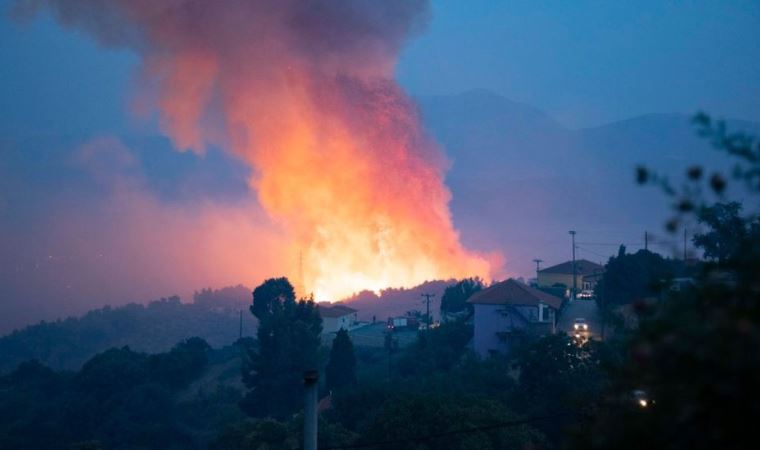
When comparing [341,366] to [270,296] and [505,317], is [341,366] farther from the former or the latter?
[270,296]

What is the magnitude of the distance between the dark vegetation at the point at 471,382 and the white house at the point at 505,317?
1179 millimetres

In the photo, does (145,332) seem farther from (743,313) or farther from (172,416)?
(743,313)

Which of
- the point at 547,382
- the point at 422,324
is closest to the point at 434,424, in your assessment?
the point at 547,382

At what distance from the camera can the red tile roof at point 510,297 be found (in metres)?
32.8

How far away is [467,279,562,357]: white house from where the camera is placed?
105 ft

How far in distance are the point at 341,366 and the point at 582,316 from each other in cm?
1330

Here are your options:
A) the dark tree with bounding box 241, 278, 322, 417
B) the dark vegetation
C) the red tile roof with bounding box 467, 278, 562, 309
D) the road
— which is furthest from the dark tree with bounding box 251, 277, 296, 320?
the road

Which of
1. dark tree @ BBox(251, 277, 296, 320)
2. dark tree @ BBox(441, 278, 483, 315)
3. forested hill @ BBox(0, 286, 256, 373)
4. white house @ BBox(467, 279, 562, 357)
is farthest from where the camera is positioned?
forested hill @ BBox(0, 286, 256, 373)

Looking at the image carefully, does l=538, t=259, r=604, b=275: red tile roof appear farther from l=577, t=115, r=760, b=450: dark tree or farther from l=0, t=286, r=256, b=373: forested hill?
l=577, t=115, r=760, b=450: dark tree

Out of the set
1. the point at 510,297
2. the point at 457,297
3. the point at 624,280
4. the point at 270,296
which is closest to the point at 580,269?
the point at 457,297

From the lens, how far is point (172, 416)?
31.0 metres

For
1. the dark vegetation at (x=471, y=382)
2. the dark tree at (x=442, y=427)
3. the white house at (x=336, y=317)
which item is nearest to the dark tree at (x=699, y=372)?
the dark vegetation at (x=471, y=382)

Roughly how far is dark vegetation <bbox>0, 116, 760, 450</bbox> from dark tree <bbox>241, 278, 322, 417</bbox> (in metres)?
0.07

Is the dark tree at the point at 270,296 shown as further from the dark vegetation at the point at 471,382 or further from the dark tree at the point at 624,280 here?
the dark tree at the point at 624,280
